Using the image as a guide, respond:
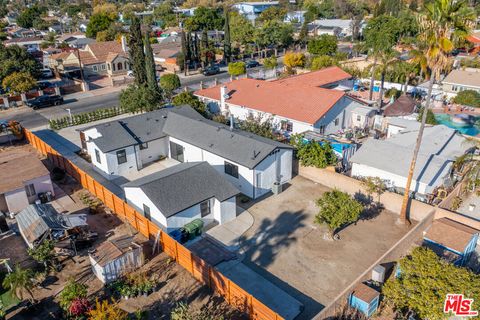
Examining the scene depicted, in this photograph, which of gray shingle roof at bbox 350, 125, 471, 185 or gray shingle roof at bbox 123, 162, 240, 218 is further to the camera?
gray shingle roof at bbox 350, 125, 471, 185

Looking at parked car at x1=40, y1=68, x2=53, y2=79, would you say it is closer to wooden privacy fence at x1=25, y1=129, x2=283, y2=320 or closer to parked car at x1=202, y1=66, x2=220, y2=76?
parked car at x1=202, y1=66, x2=220, y2=76

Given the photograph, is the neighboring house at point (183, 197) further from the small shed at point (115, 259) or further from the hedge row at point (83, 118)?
the hedge row at point (83, 118)

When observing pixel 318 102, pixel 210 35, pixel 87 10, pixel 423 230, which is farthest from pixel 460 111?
pixel 87 10

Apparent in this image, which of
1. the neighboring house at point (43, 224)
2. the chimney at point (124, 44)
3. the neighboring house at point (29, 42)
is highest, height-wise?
the chimney at point (124, 44)

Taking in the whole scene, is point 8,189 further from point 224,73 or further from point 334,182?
point 224,73

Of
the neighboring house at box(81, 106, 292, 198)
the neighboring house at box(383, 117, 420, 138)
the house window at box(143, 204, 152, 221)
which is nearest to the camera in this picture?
the house window at box(143, 204, 152, 221)

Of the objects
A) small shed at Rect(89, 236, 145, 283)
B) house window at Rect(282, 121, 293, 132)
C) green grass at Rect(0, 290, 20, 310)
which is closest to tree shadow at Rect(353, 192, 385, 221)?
house window at Rect(282, 121, 293, 132)

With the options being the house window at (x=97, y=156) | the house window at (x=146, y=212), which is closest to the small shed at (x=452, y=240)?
the house window at (x=146, y=212)
